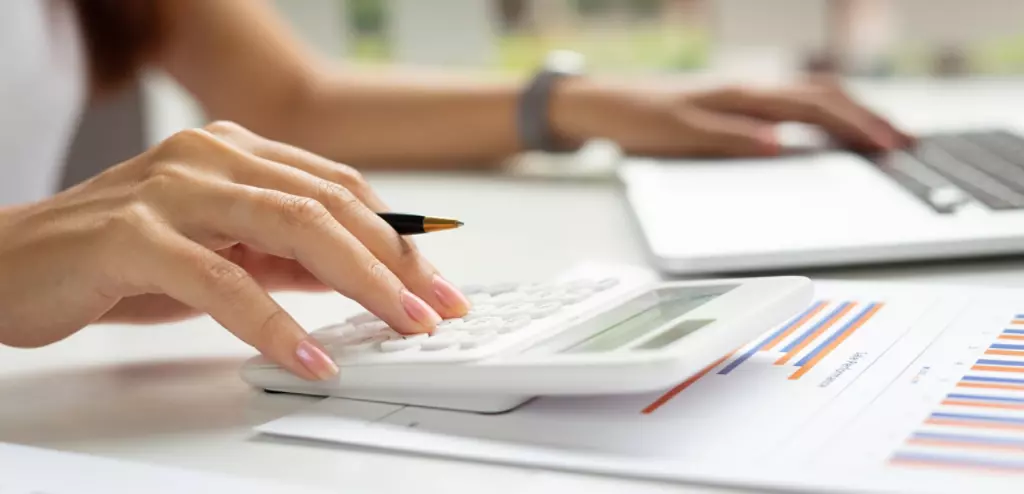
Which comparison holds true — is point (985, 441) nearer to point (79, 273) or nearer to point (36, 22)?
point (79, 273)

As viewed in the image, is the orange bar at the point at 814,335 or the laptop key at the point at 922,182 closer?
the orange bar at the point at 814,335

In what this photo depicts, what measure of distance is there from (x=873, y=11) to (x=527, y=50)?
0.60m

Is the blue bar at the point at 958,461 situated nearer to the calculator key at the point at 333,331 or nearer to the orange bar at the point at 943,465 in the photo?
the orange bar at the point at 943,465

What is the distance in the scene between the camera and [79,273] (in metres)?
0.48

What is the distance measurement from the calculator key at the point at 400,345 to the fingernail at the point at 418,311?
0.07 ft

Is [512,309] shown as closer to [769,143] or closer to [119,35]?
[769,143]

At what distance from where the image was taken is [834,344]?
482mm

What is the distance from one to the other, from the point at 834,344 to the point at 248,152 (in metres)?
0.30

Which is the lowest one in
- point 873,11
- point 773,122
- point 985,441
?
point 985,441

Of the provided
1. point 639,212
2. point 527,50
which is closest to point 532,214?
point 639,212

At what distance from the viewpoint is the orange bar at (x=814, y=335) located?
46 centimetres

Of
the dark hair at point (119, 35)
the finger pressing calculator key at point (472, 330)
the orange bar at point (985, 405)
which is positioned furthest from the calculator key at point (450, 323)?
the dark hair at point (119, 35)

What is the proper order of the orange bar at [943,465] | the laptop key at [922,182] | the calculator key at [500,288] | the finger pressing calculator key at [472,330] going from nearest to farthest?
the orange bar at [943,465]
the finger pressing calculator key at [472,330]
the calculator key at [500,288]
the laptop key at [922,182]

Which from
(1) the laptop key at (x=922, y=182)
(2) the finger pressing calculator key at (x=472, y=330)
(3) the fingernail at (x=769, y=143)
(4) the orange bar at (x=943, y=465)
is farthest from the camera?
(3) the fingernail at (x=769, y=143)
